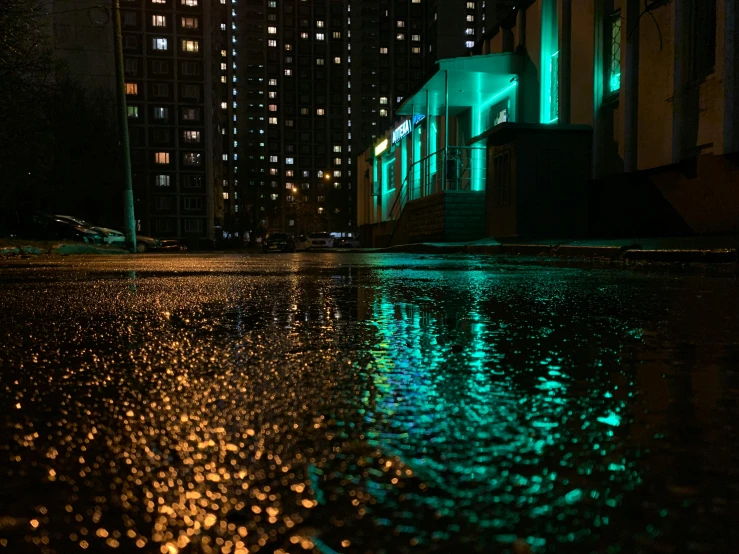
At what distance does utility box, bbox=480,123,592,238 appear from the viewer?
739 inches

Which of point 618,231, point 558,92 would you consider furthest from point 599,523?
point 558,92

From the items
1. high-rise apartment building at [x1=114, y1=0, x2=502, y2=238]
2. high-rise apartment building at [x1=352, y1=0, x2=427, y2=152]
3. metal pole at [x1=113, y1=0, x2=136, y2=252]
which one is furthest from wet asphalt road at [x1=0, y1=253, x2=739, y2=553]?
high-rise apartment building at [x1=352, y1=0, x2=427, y2=152]

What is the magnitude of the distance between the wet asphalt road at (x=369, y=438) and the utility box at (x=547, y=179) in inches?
629

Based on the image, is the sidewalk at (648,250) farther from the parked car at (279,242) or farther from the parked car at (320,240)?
the parked car at (320,240)

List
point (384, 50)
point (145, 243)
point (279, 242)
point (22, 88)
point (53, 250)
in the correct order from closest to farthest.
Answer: point (22, 88), point (53, 250), point (279, 242), point (145, 243), point (384, 50)

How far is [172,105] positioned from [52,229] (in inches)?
2229

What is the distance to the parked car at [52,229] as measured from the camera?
32.1 m

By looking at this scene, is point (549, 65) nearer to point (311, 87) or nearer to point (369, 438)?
point (369, 438)

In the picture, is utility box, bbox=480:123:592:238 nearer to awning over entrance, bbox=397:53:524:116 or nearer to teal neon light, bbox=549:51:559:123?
teal neon light, bbox=549:51:559:123

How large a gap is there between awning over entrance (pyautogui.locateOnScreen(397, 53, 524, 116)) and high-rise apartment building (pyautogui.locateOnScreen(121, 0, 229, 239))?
61.5 metres

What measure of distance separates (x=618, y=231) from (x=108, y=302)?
52.0ft

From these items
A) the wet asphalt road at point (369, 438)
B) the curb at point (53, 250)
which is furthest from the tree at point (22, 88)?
the wet asphalt road at point (369, 438)

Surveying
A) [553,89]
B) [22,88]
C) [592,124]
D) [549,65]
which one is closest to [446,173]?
[553,89]

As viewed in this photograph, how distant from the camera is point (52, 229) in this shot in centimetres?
3266
